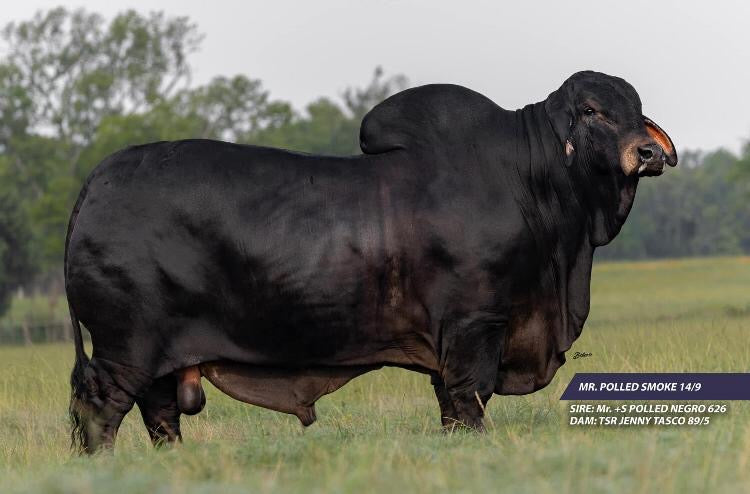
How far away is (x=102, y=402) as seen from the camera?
6672mm

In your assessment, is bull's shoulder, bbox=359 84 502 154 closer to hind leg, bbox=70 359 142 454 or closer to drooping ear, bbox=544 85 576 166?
drooping ear, bbox=544 85 576 166

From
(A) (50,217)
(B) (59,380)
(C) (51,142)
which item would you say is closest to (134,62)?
(C) (51,142)

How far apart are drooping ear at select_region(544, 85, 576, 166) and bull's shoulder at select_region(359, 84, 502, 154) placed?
1.22ft

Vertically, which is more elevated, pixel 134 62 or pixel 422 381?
pixel 134 62

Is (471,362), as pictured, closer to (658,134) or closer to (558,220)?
(558,220)

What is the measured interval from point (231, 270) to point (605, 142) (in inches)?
93.4

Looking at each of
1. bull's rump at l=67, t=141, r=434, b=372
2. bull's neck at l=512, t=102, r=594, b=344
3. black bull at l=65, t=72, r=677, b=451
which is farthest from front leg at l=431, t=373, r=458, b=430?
bull's neck at l=512, t=102, r=594, b=344

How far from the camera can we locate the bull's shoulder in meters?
6.89

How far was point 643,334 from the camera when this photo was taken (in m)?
13.0

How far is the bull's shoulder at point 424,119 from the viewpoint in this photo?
689 cm

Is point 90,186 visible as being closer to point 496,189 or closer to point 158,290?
point 158,290

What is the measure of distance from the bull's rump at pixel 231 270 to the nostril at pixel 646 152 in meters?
1.58

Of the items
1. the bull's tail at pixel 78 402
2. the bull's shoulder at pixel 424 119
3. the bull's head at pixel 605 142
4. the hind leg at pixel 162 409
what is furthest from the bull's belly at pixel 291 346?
the bull's head at pixel 605 142

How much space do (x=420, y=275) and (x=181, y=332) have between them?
1.44 metres
